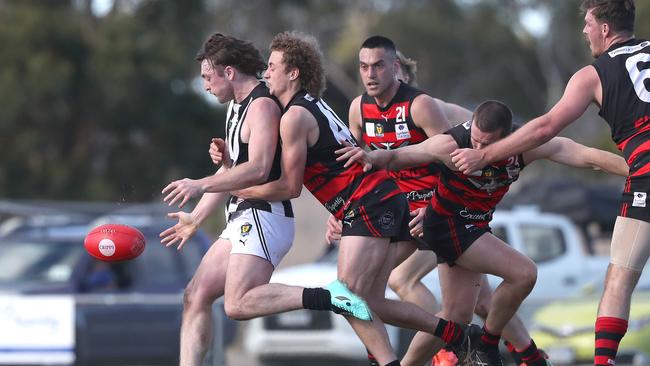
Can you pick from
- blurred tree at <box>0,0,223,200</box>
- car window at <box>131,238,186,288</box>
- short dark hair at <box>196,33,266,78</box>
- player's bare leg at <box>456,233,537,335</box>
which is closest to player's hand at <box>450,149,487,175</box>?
player's bare leg at <box>456,233,537,335</box>

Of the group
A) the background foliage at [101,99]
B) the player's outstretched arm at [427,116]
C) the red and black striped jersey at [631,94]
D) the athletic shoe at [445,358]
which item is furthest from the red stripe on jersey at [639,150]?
the background foliage at [101,99]

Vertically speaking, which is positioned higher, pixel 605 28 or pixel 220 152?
pixel 605 28

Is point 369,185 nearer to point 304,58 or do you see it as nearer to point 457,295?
point 304,58

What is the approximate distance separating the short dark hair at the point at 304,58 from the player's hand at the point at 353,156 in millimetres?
466

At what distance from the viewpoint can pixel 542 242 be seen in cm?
1747

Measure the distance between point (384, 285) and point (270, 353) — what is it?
272 inches

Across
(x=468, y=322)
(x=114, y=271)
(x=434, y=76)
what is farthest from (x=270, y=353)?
(x=434, y=76)

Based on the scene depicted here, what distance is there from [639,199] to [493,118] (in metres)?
1.03

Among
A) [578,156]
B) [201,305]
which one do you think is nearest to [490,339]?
[578,156]

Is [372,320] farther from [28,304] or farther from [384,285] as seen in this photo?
[28,304]

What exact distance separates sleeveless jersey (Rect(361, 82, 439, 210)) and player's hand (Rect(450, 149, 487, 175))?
0.93 metres

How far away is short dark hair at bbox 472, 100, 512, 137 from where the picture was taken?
25.6ft

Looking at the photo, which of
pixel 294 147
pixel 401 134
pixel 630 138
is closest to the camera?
pixel 630 138

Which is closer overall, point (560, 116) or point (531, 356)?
point (560, 116)
